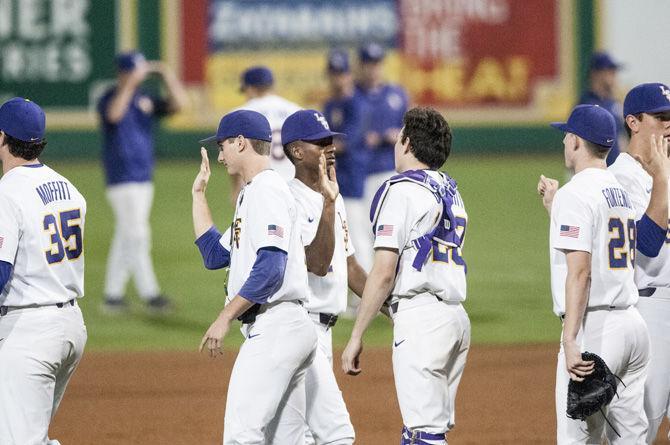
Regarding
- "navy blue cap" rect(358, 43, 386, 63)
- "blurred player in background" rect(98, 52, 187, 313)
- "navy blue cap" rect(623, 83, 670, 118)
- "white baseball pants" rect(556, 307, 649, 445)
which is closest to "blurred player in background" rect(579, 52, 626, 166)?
"navy blue cap" rect(358, 43, 386, 63)

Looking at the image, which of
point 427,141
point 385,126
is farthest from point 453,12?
point 427,141

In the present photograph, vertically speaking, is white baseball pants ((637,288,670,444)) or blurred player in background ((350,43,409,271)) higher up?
blurred player in background ((350,43,409,271))

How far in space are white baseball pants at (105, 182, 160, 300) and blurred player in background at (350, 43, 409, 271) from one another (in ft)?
6.77

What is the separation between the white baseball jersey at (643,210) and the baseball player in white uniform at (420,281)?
951 millimetres

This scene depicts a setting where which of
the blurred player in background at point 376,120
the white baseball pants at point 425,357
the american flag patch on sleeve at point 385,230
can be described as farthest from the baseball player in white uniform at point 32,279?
the blurred player in background at point 376,120

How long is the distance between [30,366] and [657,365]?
3.05 meters

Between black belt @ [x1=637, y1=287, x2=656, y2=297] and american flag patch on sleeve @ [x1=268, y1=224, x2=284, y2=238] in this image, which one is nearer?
american flag patch on sleeve @ [x1=268, y1=224, x2=284, y2=238]

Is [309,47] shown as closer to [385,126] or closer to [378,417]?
[385,126]

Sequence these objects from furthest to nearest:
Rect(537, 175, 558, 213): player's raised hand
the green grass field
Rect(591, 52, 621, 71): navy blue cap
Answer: Rect(591, 52, 621, 71): navy blue cap → the green grass field → Rect(537, 175, 558, 213): player's raised hand

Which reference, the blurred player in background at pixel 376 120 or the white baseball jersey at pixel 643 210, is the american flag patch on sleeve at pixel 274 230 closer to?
the white baseball jersey at pixel 643 210

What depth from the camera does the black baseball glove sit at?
5105 millimetres

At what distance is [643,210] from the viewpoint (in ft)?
19.1

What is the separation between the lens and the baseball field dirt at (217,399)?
7.50 m

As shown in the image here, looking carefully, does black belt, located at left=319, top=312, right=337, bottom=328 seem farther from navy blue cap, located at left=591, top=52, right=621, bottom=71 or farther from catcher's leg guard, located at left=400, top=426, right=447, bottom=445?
navy blue cap, located at left=591, top=52, right=621, bottom=71
